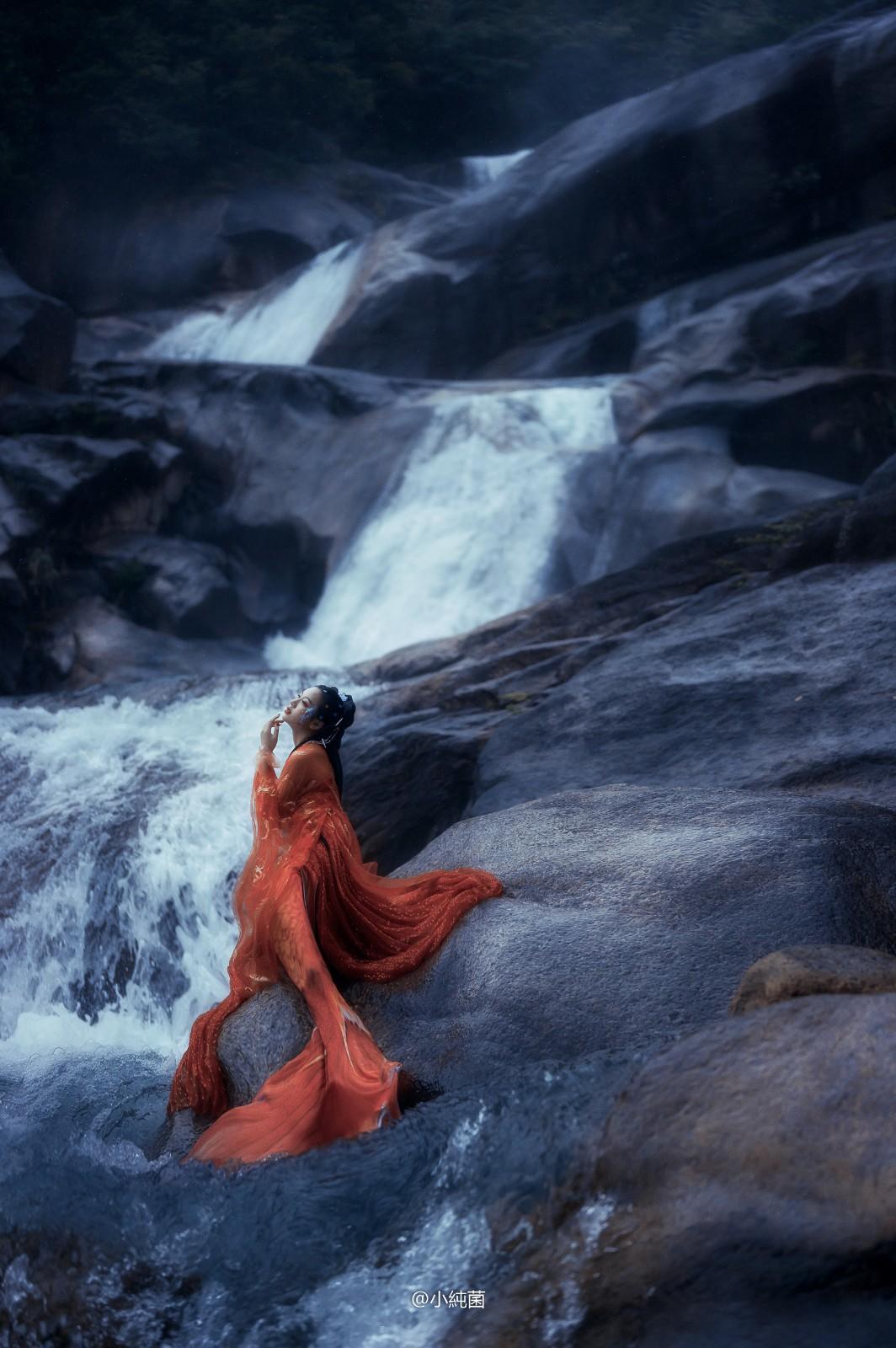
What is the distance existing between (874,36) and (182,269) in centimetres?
1372

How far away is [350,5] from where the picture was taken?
24062 mm

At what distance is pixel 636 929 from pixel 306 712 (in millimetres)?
1767

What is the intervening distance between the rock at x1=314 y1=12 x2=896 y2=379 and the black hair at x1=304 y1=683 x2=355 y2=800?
13.0 metres

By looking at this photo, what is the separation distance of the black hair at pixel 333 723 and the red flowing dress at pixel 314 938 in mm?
55

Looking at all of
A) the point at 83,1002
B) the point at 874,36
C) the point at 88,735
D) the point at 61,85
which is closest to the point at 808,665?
the point at 83,1002

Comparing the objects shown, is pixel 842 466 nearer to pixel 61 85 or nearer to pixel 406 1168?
pixel 406 1168

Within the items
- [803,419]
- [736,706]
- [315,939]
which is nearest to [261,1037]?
[315,939]

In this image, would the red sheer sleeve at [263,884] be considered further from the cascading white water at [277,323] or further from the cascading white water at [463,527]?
the cascading white water at [277,323]

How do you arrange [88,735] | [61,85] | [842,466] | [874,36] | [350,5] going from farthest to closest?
[350,5] < [61,85] < [874,36] < [842,466] < [88,735]

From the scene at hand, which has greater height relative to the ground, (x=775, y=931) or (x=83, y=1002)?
(x=775, y=931)

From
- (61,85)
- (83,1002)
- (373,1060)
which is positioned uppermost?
(61,85)

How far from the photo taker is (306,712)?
496 cm

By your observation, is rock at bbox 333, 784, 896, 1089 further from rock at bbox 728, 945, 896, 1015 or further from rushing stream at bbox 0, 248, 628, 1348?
rock at bbox 728, 945, 896, 1015

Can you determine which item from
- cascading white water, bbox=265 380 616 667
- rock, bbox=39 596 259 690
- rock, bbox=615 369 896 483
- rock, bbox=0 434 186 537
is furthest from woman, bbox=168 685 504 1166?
rock, bbox=0 434 186 537
